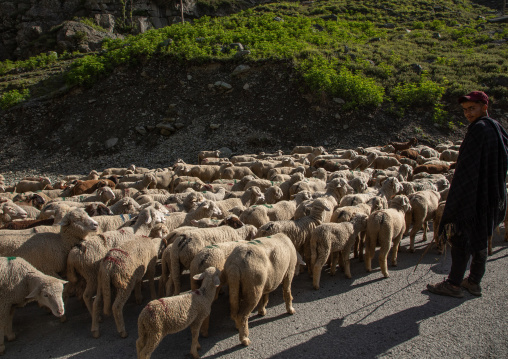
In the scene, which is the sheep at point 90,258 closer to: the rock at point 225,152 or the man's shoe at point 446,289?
the man's shoe at point 446,289

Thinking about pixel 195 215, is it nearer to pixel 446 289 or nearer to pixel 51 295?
pixel 51 295

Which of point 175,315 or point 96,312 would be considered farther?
point 96,312

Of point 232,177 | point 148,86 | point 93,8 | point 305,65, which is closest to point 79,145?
point 148,86

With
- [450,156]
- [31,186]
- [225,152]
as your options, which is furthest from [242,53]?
[31,186]

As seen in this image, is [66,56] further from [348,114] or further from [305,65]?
[348,114]

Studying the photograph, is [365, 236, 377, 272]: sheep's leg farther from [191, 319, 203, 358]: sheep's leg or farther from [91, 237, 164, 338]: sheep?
[91, 237, 164, 338]: sheep

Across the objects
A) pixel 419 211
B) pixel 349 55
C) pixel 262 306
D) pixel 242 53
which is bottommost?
pixel 262 306

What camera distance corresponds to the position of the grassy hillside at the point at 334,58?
23109mm

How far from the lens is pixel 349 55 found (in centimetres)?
2738

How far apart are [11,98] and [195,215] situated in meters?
22.5

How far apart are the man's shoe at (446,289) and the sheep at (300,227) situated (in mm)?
2138

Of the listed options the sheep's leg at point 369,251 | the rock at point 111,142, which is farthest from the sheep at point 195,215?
the rock at point 111,142

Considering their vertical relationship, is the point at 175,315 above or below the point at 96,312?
above

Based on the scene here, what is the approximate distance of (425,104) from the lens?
23.1 m
